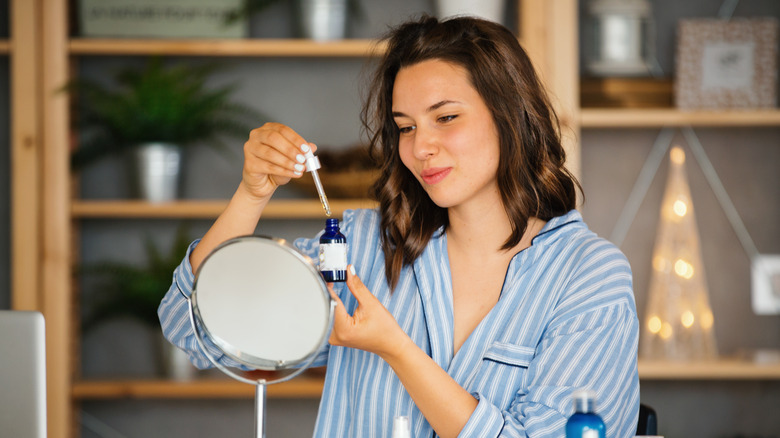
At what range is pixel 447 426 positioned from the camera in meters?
1.14

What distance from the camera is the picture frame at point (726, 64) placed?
2.48m

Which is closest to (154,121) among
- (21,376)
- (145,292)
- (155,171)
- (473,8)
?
(155,171)

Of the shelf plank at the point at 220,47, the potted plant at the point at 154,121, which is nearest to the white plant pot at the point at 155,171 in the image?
the potted plant at the point at 154,121

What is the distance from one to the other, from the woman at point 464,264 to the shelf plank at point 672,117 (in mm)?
1041

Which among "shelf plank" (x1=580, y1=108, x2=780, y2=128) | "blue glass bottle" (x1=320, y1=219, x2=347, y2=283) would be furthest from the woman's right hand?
"shelf plank" (x1=580, y1=108, x2=780, y2=128)

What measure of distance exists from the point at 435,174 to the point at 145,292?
143 cm

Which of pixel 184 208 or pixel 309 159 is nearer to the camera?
pixel 309 159

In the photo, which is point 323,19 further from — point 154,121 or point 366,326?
point 366,326

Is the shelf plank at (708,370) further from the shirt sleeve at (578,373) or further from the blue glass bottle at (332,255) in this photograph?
the blue glass bottle at (332,255)

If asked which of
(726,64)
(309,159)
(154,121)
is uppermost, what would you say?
(726,64)

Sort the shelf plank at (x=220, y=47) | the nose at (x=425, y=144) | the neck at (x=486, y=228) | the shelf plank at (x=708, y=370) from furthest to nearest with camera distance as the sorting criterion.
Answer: the shelf plank at (x=220, y=47), the shelf plank at (x=708, y=370), the neck at (x=486, y=228), the nose at (x=425, y=144)

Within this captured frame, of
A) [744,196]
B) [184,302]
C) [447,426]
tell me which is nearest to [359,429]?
[447,426]

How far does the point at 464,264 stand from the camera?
1443 millimetres

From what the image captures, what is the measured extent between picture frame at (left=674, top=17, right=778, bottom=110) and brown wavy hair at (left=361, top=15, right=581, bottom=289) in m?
1.23
